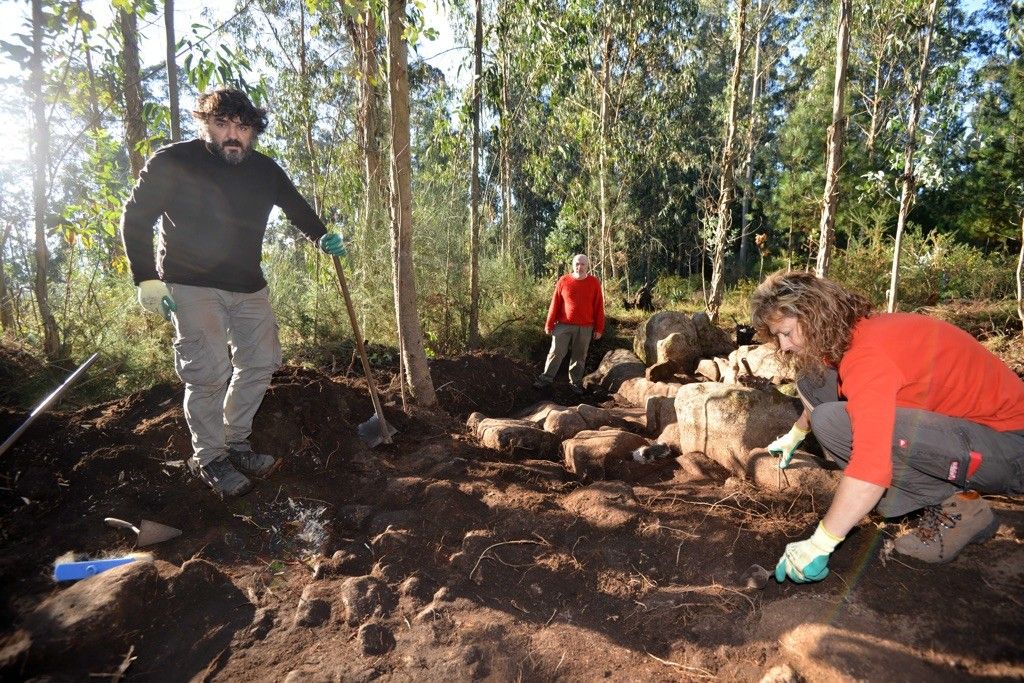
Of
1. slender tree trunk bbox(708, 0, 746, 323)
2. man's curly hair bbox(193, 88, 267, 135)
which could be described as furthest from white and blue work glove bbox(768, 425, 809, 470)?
slender tree trunk bbox(708, 0, 746, 323)

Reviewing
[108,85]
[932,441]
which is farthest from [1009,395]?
[108,85]

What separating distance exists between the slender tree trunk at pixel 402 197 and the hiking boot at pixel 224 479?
1688 mm

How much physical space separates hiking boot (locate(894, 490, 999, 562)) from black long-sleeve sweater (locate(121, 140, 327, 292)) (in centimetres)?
337

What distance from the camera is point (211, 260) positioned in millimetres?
2807

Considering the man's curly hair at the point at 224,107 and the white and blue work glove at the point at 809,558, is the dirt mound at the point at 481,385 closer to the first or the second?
the man's curly hair at the point at 224,107

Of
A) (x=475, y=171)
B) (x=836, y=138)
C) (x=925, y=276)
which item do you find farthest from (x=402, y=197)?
(x=925, y=276)

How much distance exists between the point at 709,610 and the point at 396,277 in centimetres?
305

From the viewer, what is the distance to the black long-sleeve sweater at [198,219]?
2.66 m

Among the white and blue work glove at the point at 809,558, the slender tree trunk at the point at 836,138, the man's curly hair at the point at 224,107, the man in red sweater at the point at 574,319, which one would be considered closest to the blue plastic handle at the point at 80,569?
the man's curly hair at the point at 224,107

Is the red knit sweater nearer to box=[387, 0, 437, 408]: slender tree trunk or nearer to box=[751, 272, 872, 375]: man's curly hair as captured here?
box=[387, 0, 437, 408]: slender tree trunk

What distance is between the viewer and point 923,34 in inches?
332

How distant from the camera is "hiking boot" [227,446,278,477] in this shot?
10.1 ft

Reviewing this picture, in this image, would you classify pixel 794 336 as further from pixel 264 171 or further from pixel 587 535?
pixel 264 171

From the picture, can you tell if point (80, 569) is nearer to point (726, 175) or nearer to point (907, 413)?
point (907, 413)
